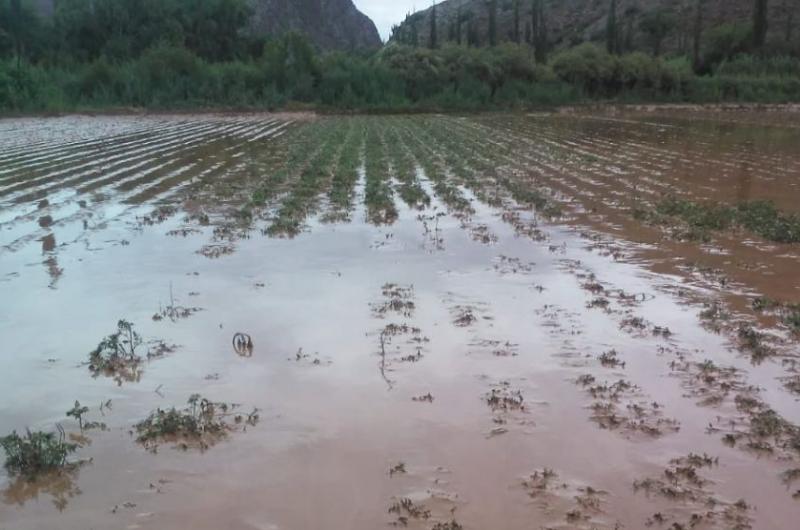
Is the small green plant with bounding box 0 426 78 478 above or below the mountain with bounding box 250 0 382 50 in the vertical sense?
below

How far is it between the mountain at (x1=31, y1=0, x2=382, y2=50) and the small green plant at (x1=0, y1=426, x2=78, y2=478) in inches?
3684

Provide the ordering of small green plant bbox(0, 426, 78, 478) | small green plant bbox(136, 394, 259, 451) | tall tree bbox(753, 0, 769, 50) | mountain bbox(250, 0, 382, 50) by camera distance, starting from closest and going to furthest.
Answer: small green plant bbox(0, 426, 78, 478)
small green plant bbox(136, 394, 259, 451)
tall tree bbox(753, 0, 769, 50)
mountain bbox(250, 0, 382, 50)

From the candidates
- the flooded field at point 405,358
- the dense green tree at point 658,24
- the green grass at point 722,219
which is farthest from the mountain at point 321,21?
the flooded field at point 405,358

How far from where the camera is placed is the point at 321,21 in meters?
110

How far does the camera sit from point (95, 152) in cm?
1897

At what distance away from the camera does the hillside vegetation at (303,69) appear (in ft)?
128

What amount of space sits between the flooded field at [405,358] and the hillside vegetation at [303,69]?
28.7 m

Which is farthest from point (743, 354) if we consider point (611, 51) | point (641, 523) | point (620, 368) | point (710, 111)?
point (611, 51)

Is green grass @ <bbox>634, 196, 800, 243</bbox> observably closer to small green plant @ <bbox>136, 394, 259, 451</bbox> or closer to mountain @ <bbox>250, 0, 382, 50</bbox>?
→ small green plant @ <bbox>136, 394, 259, 451</bbox>

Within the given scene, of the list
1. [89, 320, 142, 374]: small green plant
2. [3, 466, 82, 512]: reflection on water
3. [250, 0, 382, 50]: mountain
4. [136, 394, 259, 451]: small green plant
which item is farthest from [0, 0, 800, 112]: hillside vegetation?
[250, 0, 382, 50]: mountain

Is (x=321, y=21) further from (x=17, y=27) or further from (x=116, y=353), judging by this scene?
(x=116, y=353)

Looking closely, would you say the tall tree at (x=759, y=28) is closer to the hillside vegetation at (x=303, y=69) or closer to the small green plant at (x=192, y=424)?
the hillside vegetation at (x=303, y=69)

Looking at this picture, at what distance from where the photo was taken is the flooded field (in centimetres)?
353

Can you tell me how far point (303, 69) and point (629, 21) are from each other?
36612 millimetres
